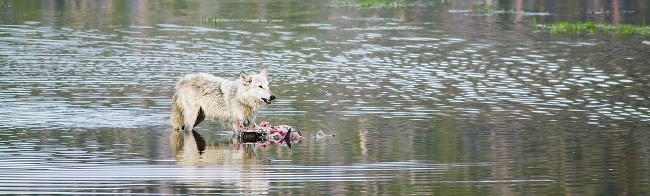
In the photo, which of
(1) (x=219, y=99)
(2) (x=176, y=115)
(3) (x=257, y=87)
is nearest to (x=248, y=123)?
(1) (x=219, y=99)

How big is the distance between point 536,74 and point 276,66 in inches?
218

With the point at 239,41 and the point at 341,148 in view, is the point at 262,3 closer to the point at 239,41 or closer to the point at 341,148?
the point at 239,41

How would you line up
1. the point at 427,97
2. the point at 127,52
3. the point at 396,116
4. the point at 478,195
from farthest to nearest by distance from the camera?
1. the point at 127,52
2. the point at 427,97
3. the point at 396,116
4. the point at 478,195

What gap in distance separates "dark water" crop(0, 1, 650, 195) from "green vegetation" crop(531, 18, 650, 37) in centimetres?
98

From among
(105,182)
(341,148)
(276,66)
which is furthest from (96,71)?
(105,182)

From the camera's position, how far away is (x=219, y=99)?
18656 millimetres

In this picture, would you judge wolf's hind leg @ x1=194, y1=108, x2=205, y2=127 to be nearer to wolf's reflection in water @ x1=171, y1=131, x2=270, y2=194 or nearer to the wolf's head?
wolf's reflection in water @ x1=171, y1=131, x2=270, y2=194

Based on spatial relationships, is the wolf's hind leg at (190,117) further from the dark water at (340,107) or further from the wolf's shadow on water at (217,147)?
the dark water at (340,107)

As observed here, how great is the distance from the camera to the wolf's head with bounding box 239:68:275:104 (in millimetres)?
18172

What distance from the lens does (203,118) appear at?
19359mm

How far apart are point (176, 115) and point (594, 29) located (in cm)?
2407

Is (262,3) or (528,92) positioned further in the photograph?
(262,3)

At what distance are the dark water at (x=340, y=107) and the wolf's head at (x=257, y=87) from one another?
2.43 feet

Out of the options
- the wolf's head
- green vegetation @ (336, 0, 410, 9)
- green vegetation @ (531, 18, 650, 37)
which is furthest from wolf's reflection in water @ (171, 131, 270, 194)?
green vegetation @ (336, 0, 410, 9)
